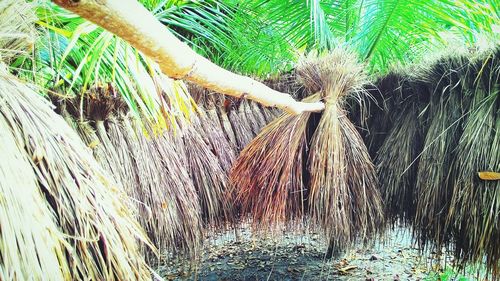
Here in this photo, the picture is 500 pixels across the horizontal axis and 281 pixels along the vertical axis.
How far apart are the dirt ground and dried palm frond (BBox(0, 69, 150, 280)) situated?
825 mm

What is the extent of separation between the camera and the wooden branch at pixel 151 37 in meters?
0.27

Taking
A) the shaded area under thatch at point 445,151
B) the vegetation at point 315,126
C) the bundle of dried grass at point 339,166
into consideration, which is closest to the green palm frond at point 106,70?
the vegetation at point 315,126

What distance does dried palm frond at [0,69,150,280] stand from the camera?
37 centimetres

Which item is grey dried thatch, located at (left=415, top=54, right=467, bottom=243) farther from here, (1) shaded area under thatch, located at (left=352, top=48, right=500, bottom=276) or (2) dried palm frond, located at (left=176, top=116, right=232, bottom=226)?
(2) dried palm frond, located at (left=176, top=116, right=232, bottom=226)

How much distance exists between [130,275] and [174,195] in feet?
2.09

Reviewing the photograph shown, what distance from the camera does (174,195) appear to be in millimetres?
1036

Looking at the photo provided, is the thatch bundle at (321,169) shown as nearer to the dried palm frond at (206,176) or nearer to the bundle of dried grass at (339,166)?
the bundle of dried grass at (339,166)

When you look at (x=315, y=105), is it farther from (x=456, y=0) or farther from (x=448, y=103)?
(x=456, y=0)

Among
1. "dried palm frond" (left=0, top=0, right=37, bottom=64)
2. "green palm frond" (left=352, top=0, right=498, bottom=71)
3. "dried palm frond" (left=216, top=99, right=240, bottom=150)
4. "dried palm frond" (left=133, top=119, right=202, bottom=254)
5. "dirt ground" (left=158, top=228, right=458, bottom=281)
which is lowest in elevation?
"dirt ground" (left=158, top=228, right=458, bottom=281)

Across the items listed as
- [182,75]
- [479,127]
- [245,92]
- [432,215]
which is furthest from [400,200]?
[182,75]

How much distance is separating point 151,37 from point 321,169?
0.72 m

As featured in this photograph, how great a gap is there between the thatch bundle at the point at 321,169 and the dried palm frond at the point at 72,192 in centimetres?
59

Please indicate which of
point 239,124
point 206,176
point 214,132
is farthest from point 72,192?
point 239,124

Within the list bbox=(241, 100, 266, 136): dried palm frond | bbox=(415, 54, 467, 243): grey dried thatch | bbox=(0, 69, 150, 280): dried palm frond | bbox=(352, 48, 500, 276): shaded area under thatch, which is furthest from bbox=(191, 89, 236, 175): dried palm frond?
bbox=(0, 69, 150, 280): dried palm frond
